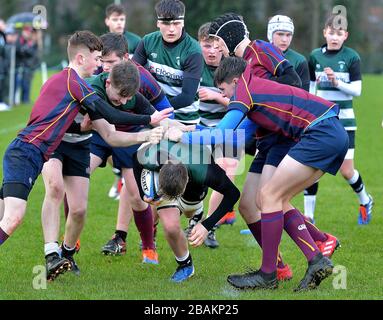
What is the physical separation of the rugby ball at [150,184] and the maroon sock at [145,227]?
1.16 m

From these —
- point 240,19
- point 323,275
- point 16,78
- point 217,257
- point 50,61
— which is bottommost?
point 50,61

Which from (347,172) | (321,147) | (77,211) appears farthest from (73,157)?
(347,172)

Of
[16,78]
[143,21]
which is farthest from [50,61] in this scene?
[16,78]

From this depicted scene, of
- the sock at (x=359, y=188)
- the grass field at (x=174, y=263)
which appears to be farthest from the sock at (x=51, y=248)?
the sock at (x=359, y=188)

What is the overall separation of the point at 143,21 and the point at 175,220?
49780mm

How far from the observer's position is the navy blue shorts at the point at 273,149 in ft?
21.2

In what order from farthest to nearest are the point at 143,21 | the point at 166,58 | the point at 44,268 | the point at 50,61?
1. the point at 143,21
2. the point at 50,61
3. the point at 166,58
4. the point at 44,268

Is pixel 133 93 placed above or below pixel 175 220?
above

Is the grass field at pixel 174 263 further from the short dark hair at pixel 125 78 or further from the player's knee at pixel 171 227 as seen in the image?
the short dark hair at pixel 125 78

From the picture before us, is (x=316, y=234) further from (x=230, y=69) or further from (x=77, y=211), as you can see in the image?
(x=77, y=211)

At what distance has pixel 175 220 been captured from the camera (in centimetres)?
633

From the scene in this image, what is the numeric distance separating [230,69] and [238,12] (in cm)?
4403

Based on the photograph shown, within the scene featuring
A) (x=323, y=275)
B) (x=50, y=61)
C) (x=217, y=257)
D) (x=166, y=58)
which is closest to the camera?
(x=323, y=275)
